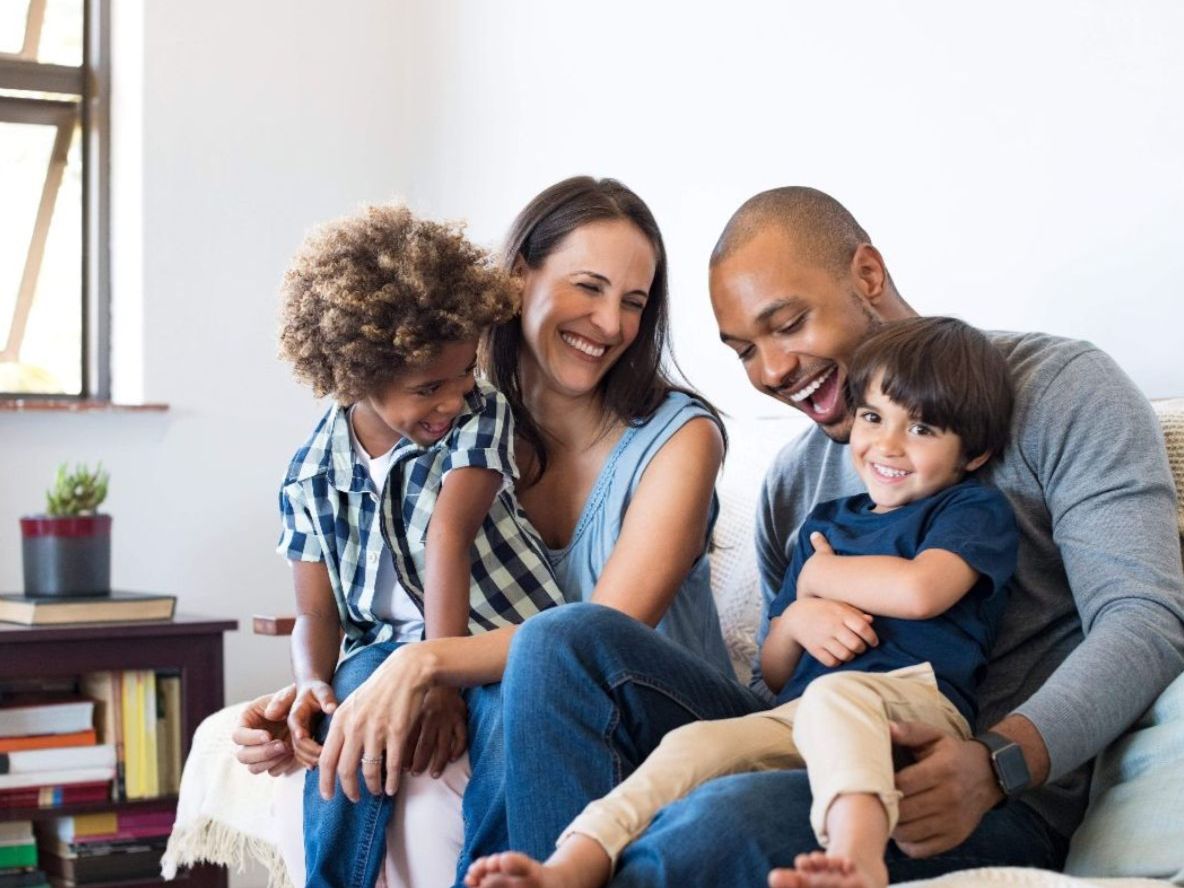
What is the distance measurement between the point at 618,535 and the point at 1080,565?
561 mm

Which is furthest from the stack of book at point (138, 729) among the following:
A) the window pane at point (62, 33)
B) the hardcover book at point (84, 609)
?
the window pane at point (62, 33)

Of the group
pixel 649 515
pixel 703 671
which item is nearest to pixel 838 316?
pixel 649 515

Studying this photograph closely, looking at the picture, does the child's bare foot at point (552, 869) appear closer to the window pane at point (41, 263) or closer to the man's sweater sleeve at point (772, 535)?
the man's sweater sleeve at point (772, 535)

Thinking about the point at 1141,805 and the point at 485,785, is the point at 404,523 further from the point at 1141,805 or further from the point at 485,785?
the point at 1141,805

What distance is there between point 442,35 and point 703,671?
8.07 feet

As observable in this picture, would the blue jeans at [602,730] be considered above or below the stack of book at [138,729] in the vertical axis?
above

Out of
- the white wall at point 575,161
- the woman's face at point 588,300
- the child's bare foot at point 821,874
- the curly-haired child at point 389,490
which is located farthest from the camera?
the white wall at point 575,161

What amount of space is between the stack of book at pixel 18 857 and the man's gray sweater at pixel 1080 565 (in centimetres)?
192

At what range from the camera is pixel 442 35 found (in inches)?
141

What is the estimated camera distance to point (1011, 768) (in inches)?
48.3

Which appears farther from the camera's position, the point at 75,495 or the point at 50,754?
the point at 75,495

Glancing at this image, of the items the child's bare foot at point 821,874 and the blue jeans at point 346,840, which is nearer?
the child's bare foot at point 821,874

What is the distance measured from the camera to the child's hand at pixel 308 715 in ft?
5.34

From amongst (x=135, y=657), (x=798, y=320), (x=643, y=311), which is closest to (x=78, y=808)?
(x=135, y=657)
